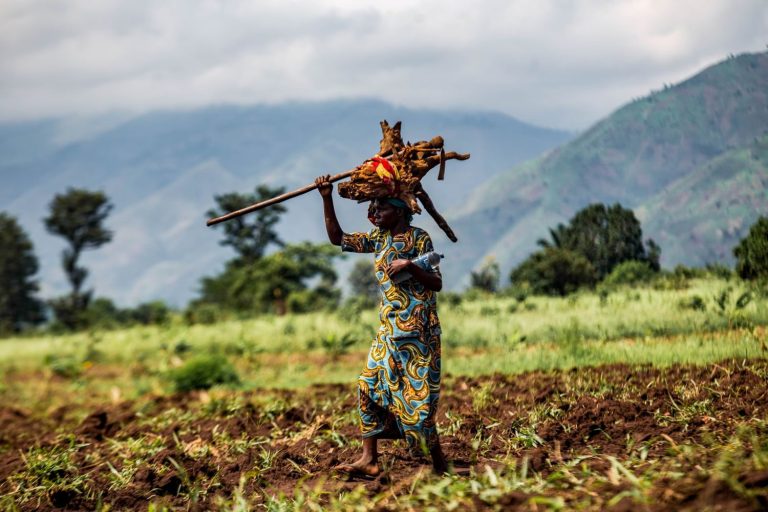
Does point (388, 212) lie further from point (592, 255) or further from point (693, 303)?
point (592, 255)

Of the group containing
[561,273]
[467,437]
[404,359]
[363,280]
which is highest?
[363,280]

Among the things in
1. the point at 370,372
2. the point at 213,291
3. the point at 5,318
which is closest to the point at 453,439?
the point at 370,372

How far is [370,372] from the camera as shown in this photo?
5.33m

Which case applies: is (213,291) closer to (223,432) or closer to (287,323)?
(287,323)

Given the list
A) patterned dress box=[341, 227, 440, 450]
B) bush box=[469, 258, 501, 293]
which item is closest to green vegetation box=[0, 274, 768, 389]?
patterned dress box=[341, 227, 440, 450]

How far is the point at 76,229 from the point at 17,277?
647 centimetres

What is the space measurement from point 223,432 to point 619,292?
32.8 feet

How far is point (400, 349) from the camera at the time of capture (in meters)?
5.21

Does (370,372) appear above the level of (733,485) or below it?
above

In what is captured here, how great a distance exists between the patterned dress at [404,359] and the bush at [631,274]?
39.5 feet

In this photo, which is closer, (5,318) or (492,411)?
(492,411)

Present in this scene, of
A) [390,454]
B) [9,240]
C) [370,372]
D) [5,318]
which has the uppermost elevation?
[9,240]

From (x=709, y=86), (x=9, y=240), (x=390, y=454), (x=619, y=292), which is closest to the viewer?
(x=390, y=454)

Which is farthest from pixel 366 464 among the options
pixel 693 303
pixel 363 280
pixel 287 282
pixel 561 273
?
pixel 363 280
